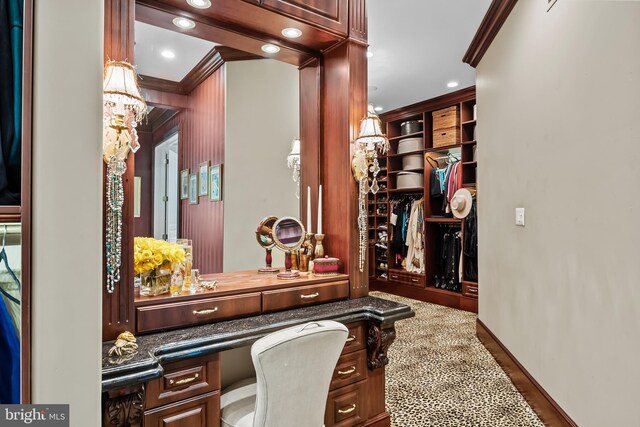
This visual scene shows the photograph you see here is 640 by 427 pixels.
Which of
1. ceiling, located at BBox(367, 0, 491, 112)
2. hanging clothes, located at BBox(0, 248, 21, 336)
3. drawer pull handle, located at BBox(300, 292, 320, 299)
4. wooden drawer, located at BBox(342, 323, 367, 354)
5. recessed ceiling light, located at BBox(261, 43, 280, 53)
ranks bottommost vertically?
wooden drawer, located at BBox(342, 323, 367, 354)

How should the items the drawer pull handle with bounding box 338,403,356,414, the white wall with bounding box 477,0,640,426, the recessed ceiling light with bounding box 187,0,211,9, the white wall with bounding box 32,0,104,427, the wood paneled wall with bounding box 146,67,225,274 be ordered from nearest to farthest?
the white wall with bounding box 32,0,104,427 < the white wall with bounding box 477,0,640,426 < the recessed ceiling light with bounding box 187,0,211,9 < the drawer pull handle with bounding box 338,403,356,414 < the wood paneled wall with bounding box 146,67,225,274

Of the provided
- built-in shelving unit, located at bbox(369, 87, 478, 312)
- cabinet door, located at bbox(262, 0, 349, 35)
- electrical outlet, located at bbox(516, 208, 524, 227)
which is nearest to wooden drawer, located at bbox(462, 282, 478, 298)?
built-in shelving unit, located at bbox(369, 87, 478, 312)

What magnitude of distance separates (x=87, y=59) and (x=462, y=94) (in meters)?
4.86

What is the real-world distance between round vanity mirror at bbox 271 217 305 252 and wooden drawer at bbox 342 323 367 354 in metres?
0.62

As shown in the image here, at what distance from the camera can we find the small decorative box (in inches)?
88.2

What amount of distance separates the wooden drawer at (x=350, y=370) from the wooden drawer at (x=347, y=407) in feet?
0.10

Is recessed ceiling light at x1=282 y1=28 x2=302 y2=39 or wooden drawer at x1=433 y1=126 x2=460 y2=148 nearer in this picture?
recessed ceiling light at x1=282 y1=28 x2=302 y2=39

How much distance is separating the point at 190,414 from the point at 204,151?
139 cm

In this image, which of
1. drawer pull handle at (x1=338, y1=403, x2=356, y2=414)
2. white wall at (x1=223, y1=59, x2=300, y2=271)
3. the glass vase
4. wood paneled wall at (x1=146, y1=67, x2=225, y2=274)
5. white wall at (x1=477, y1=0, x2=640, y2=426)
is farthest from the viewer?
white wall at (x1=223, y1=59, x2=300, y2=271)

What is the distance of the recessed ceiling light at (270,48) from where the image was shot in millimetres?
2243

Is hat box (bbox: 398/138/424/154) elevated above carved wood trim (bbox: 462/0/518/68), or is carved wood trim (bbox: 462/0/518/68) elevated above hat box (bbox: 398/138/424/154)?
carved wood trim (bbox: 462/0/518/68)

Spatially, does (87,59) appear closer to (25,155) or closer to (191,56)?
(25,155)

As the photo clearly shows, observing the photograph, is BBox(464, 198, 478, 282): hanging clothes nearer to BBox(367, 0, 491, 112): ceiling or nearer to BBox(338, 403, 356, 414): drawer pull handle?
BBox(367, 0, 491, 112): ceiling

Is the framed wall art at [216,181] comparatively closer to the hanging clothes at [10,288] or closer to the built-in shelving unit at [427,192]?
the hanging clothes at [10,288]
